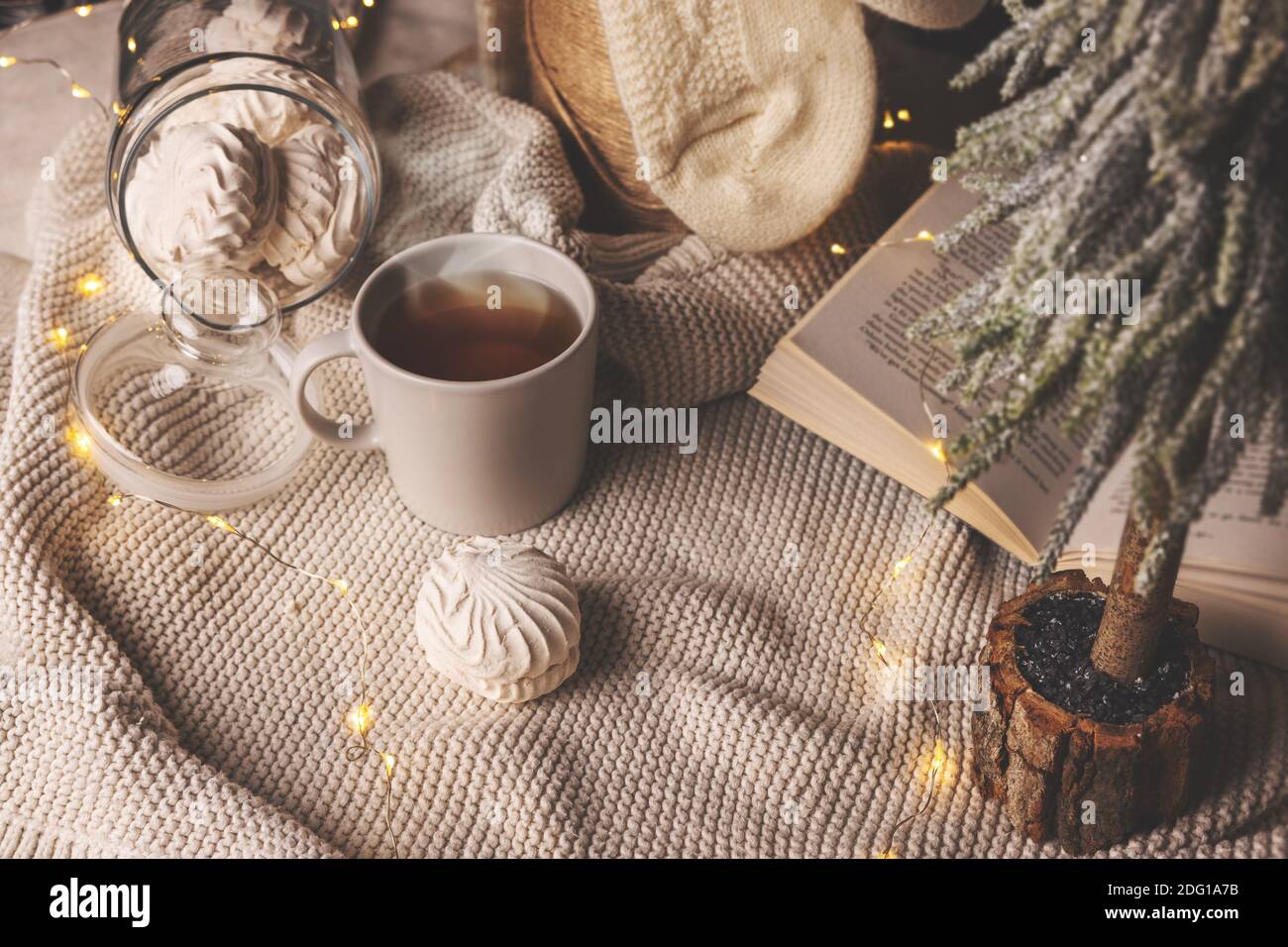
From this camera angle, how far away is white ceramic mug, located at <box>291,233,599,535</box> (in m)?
0.64

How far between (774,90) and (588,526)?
318mm

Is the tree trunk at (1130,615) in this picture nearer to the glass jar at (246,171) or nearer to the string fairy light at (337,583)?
the string fairy light at (337,583)

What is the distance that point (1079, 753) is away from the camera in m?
0.55

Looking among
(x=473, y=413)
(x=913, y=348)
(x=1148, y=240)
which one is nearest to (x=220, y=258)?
(x=473, y=413)

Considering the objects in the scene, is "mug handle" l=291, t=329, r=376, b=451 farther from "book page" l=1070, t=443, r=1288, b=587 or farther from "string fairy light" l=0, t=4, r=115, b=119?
"book page" l=1070, t=443, r=1288, b=587

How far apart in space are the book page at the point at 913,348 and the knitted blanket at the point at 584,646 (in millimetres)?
42

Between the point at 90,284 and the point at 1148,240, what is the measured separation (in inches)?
27.2

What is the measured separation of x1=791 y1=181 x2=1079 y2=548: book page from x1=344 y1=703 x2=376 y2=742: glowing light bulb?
35cm

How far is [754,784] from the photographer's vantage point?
62 cm

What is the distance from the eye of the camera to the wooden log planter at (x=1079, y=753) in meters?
0.54

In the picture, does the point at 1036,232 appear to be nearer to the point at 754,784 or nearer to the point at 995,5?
the point at 754,784

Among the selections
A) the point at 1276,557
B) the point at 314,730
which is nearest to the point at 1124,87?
the point at 1276,557
